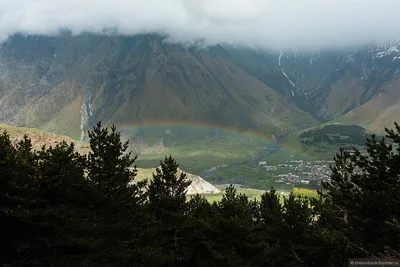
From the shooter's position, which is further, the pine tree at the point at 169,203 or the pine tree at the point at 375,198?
the pine tree at the point at 169,203

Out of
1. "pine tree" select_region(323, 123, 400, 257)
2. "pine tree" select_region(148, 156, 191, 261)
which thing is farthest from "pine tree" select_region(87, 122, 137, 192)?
"pine tree" select_region(323, 123, 400, 257)

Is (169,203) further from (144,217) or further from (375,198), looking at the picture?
(375,198)

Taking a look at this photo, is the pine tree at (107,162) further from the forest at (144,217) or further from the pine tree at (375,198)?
the pine tree at (375,198)

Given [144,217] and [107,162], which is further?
[144,217]

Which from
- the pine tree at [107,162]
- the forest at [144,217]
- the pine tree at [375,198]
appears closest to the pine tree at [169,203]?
the forest at [144,217]

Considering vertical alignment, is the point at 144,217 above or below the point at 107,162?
below

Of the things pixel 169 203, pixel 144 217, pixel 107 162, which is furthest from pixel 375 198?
pixel 107 162

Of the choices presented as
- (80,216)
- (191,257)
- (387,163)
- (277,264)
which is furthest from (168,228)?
(387,163)

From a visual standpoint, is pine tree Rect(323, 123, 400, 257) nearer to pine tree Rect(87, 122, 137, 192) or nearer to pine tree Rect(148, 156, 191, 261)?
pine tree Rect(148, 156, 191, 261)
